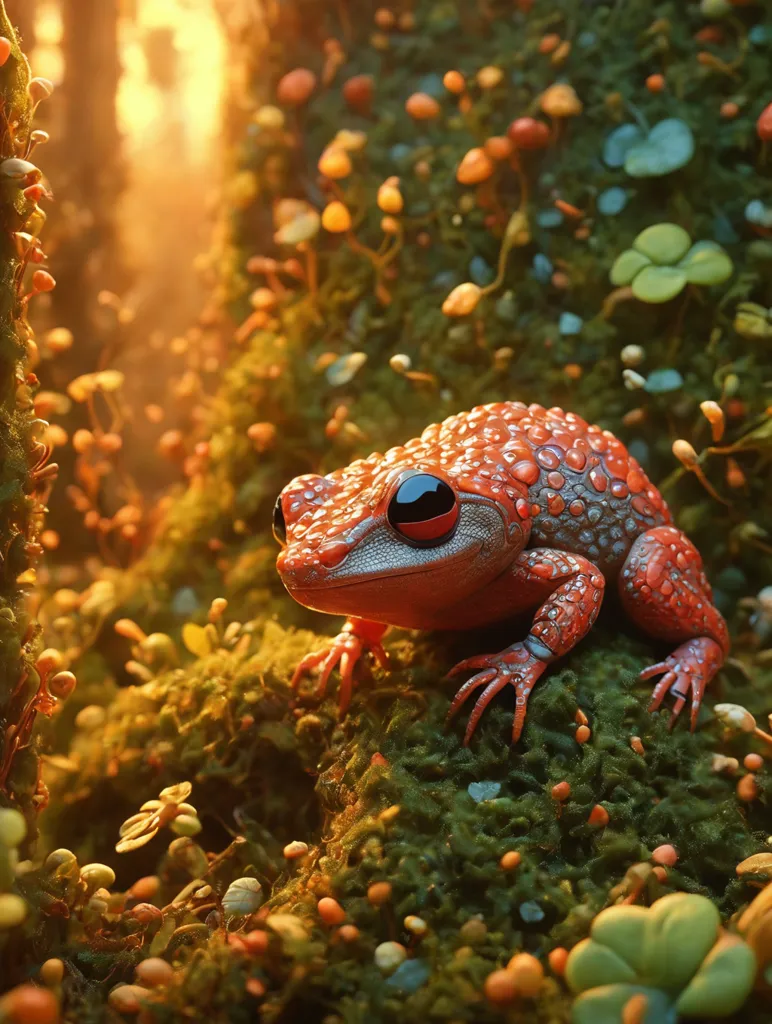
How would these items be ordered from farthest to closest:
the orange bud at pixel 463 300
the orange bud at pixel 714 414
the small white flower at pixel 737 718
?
the orange bud at pixel 463 300 → the orange bud at pixel 714 414 → the small white flower at pixel 737 718

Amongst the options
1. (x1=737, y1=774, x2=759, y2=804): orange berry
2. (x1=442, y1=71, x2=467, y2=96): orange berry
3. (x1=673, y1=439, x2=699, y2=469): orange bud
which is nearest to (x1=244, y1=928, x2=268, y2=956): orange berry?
(x1=737, y1=774, x2=759, y2=804): orange berry

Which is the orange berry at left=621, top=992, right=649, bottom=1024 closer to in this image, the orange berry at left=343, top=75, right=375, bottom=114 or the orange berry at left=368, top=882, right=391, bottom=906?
the orange berry at left=368, top=882, right=391, bottom=906

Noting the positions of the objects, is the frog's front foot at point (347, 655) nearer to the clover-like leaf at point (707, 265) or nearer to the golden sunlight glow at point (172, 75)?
the clover-like leaf at point (707, 265)

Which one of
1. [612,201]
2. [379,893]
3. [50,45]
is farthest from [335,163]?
[379,893]

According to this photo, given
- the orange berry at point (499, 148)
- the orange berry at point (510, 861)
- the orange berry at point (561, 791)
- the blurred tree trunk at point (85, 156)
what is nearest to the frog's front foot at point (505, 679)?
the orange berry at point (561, 791)

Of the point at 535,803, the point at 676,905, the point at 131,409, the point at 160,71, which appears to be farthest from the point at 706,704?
the point at 160,71

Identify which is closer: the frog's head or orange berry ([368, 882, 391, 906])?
orange berry ([368, 882, 391, 906])

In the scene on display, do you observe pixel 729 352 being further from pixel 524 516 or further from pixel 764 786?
pixel 764 786
